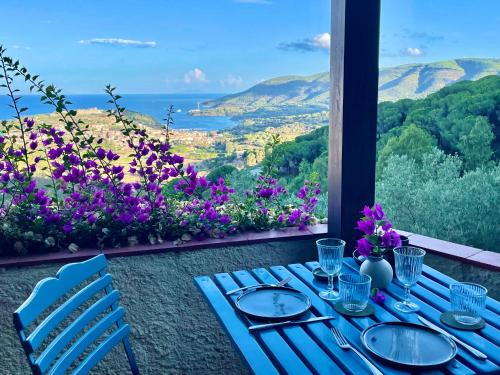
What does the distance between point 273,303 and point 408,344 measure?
0.42m

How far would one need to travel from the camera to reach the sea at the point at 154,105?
7.57ft

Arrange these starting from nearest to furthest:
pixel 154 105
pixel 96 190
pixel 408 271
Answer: pixel 408 271, pixel 96 190, pixel 154 105

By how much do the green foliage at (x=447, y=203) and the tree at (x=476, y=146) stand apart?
0.43 metres

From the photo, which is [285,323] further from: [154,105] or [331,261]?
[154,105]

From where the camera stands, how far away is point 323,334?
1.27 m

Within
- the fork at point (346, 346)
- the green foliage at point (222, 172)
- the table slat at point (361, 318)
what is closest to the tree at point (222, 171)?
the green foliage at point (222, 172)

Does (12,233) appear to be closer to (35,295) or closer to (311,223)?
(35,295)

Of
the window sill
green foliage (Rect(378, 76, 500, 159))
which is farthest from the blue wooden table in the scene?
green foliage (Rect(378, 76, 500, 159))

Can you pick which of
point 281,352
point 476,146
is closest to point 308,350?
point 281,352

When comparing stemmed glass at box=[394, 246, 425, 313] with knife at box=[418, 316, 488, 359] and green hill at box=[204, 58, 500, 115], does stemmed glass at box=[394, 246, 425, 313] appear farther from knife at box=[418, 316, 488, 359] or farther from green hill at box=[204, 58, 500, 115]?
green hill at box=[204, 58, 500, 115]

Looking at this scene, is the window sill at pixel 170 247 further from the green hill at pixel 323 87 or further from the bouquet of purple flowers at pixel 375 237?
the green hill at pixel 323 87

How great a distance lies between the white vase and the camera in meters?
1.55

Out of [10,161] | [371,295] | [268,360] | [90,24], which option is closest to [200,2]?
[90,24]

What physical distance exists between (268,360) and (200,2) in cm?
311
